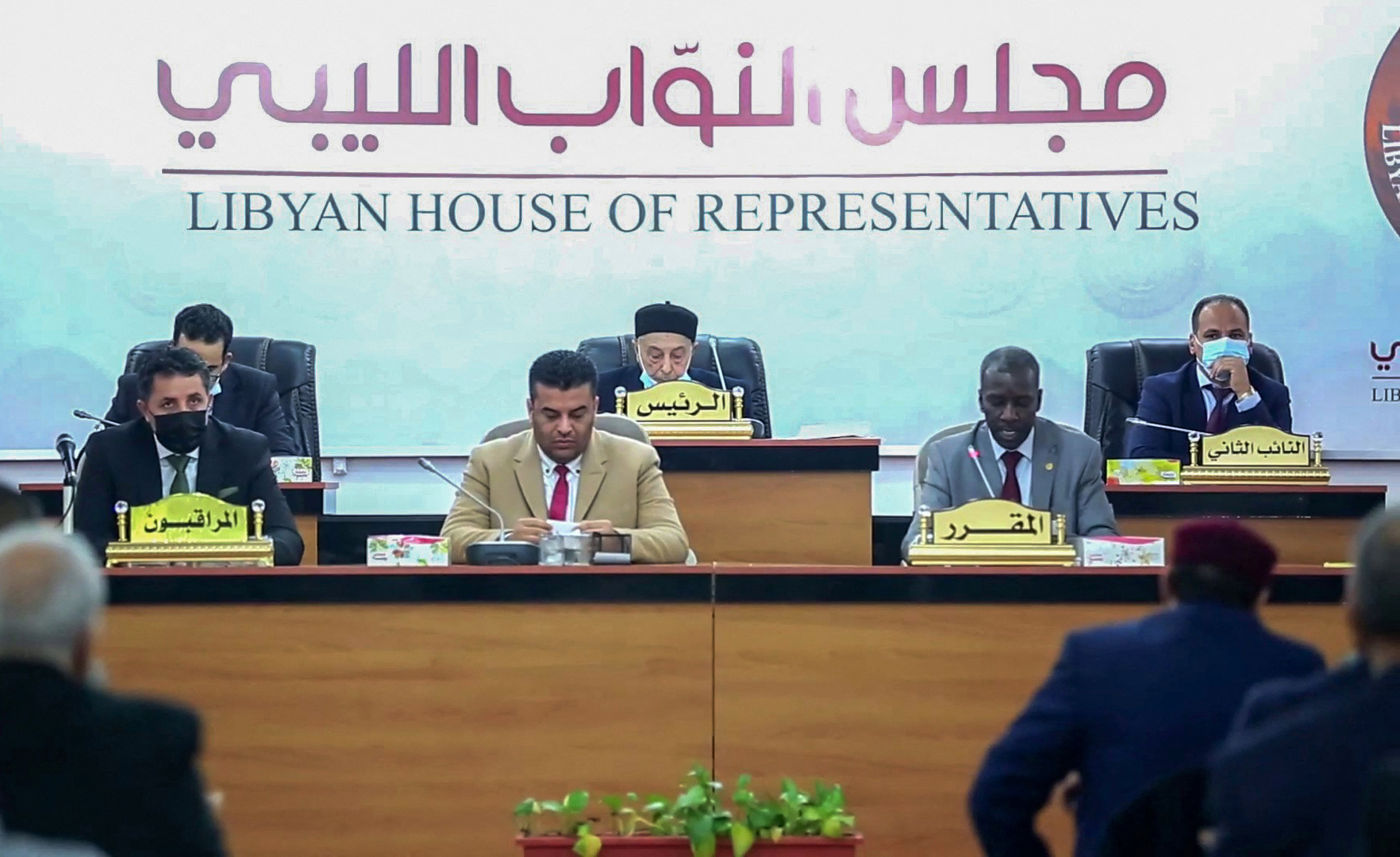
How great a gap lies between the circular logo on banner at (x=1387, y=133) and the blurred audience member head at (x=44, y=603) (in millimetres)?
6505

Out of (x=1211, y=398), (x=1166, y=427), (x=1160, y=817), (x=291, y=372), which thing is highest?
(x=291, y=372)

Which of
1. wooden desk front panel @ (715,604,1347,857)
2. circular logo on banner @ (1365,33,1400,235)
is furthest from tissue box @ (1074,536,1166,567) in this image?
circular logo on banner @ (1365,33,1400,235)

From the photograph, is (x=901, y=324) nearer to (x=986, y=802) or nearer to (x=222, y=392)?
(x=222, y=392)

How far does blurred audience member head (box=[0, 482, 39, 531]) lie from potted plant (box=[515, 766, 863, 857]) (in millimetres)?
983

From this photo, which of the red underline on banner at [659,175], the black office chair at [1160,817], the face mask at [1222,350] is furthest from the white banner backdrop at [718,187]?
the black office chair at [1160,817]

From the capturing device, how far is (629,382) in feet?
21.8

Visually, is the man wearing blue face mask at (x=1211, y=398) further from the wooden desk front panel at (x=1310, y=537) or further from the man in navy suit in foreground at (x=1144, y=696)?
the man in navy suit in foreground at (x=1144, y=696)

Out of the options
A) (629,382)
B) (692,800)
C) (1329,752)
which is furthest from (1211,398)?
(1329,752)

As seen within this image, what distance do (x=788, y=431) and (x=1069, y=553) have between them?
353 cm

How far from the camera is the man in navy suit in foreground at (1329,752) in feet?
6.36

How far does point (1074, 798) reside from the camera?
8.38ft

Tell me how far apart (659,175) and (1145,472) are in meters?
2.65

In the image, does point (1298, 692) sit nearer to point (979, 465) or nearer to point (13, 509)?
point (13, 509)

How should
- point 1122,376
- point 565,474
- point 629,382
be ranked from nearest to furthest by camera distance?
1. point 565,474
2. point 629,382
3. point 1122,376
